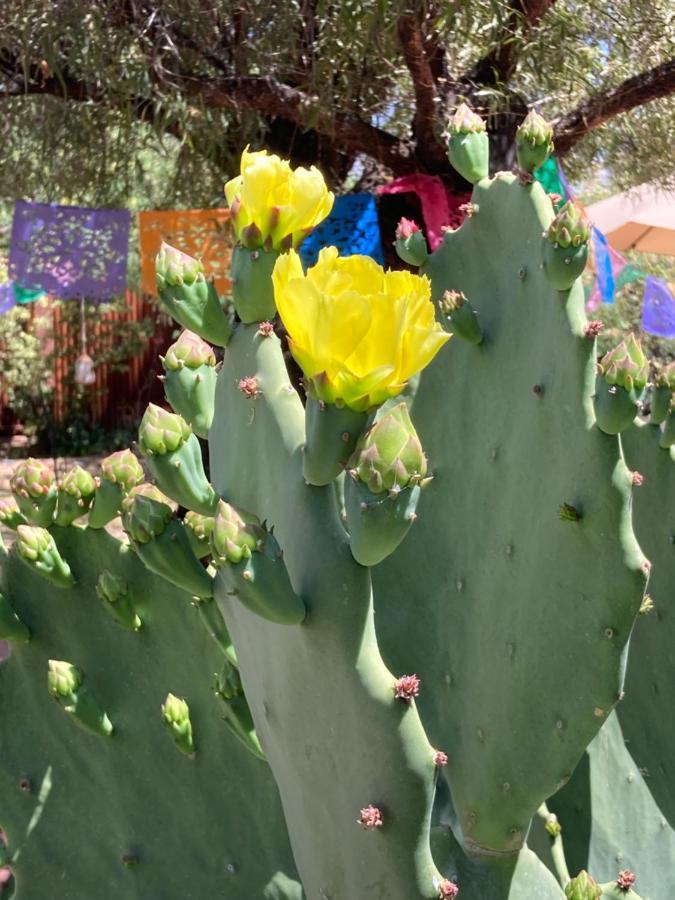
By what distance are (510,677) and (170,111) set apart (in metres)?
2.92

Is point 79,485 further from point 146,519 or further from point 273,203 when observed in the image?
point 273,203

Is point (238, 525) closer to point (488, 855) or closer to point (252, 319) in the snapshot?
point (252, 319)

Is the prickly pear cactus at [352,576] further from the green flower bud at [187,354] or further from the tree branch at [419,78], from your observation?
the tree branch at [419,78]

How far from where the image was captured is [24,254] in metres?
4.85

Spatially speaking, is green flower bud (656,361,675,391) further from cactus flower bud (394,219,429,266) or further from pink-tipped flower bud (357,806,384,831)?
pink-tipped flower bud (357,806,384,831)

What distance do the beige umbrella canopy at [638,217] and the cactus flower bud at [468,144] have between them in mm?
4983

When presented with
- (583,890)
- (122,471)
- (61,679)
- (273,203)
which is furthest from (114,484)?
(583,890)

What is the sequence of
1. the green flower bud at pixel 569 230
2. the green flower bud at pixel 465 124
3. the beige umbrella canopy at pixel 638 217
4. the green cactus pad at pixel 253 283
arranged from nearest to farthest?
the green cactus pad at pixel 253 283
the green flower bud at pixel 569 230
the green flower bud at pixel 465 124
the beige umbrella canopy at pixel 638 217

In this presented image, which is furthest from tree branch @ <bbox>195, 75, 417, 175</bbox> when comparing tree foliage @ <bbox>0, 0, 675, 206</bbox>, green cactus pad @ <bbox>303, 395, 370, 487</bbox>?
green cactus pad @ <bbox>303, 395, 370, 487</bbox>

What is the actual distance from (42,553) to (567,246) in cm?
72

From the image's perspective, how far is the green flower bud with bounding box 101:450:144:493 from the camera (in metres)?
1.18

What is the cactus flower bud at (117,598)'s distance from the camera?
122 centimetres

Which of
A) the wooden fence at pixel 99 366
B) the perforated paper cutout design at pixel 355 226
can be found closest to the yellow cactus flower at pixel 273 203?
the perforated paper cutout design at pixel 355 226

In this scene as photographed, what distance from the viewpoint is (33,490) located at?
1.19 metres
